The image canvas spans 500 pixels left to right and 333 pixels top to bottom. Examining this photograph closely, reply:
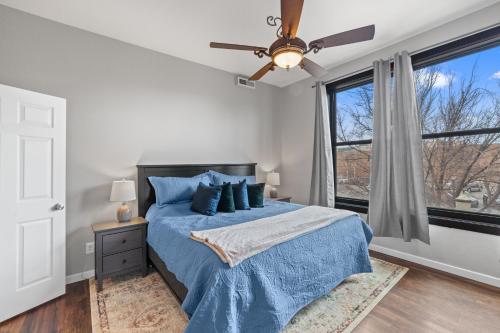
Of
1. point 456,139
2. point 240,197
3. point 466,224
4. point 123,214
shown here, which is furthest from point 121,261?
point 456,139

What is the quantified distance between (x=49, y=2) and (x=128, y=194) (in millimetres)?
2013

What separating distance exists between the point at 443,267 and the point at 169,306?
119 inches

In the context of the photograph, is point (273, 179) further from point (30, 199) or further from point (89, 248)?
point (30, 199)

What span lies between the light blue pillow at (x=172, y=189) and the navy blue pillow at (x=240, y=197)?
0.53m

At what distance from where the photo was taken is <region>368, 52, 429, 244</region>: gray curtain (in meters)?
2.74

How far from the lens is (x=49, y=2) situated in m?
2.20

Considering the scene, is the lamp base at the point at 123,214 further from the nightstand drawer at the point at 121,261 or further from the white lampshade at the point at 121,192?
the nightstand drawer at the point at 121,261

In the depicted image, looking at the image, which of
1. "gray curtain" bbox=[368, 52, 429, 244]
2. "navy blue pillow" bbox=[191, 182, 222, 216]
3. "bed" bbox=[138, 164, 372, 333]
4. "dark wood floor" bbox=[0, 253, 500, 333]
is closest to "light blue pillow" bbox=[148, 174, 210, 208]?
"bed" bbox=[138, 164, 372, 333]

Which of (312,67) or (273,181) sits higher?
(312,67)

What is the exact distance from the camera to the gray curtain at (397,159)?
8.98 ft

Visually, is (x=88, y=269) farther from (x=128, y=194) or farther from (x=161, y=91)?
(x=161, y=91)

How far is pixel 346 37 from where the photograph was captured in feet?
6.02

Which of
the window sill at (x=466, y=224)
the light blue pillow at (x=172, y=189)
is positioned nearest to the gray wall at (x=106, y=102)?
the light blue pillow at (x=172, y=189)

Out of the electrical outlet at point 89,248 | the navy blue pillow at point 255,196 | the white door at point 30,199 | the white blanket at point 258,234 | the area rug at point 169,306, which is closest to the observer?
the white blanket at point 258,234
